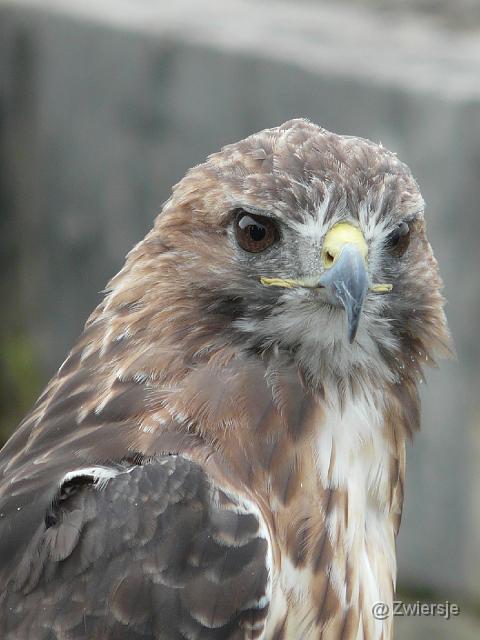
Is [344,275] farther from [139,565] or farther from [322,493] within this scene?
[139,565]

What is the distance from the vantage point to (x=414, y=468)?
6324mm

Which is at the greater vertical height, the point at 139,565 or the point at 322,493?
the point at 322,493

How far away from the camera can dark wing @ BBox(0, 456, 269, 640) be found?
9.62ft

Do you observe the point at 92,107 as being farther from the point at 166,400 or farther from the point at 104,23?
the point at 166,400

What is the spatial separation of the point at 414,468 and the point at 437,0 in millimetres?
2756

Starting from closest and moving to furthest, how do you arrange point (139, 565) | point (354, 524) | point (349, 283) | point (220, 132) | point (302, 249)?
1. point (139, 565)
2. point (349, 283)
3. point (302, 249)
4. point (354, 524)
5. point (220, 132)

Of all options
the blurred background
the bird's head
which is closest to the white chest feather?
the bird's head

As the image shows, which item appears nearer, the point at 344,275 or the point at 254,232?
the point at 344,275

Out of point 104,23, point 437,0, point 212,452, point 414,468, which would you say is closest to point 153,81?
point 104,23

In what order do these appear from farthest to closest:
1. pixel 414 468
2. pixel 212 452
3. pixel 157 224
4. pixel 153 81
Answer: pixel 153 81, pixel 414 468, pixel 157 224, pixel 212 452

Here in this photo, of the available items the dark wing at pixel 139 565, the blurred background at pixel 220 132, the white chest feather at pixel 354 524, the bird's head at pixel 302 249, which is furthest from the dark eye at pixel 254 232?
the blurred background at pixel 220 132

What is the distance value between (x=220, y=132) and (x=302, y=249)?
3628 millimetres

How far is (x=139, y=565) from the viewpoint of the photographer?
2932mm

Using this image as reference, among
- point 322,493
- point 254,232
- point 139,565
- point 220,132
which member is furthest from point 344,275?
point 220,132
